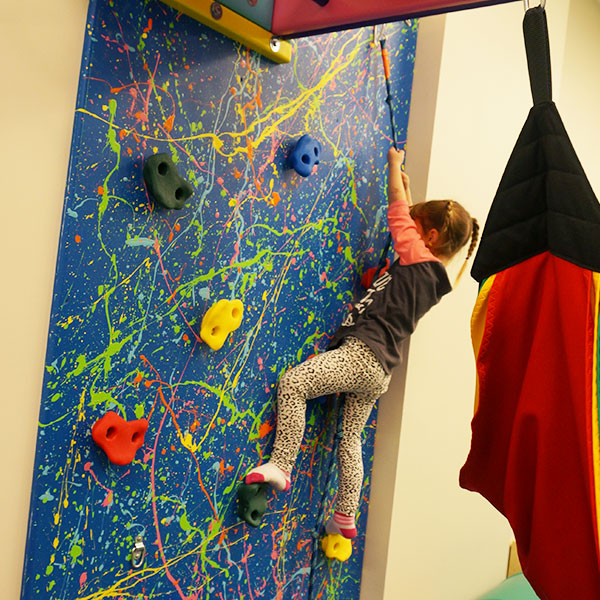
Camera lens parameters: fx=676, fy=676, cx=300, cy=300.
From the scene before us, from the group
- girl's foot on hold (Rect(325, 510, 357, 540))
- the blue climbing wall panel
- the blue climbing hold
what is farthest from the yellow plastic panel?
girl's foot on hold (Rect(325, 510, 357, 540))

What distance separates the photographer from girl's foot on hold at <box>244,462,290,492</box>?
1369 millimetres

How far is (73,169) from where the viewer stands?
3.40 feet

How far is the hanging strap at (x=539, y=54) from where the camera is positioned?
929 millimetres

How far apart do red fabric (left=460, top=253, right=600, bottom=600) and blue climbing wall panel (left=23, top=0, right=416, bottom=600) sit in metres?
0.55

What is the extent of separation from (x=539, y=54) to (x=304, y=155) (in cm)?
60

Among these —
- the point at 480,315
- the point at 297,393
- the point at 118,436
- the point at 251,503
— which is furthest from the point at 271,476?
the point at 480,315

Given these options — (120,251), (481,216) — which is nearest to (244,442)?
(120,251)

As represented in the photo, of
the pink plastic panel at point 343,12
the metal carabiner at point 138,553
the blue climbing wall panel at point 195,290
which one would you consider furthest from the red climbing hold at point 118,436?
the pink plastic panel at point 343,12

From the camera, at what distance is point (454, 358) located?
6.44 ft

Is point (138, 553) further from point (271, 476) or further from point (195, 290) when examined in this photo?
point (195, 290)

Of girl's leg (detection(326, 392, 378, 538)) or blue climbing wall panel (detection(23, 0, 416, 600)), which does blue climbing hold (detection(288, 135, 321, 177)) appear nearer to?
blue climbing wall panel (detection(23, 0, 416, 600))

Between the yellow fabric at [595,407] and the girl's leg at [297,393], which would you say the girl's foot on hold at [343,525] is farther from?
the yellow fabric at [595,407]

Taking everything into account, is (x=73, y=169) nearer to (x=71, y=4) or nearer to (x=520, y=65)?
(x=71, y=4)

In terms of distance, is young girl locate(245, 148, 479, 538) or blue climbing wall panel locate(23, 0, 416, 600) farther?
young girl locate(245, 148, 479, 538)
